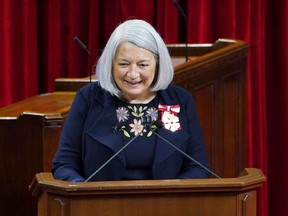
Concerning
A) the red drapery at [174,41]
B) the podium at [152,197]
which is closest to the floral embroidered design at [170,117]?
the podium at [152,197]

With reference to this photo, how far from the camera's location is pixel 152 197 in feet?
6.42

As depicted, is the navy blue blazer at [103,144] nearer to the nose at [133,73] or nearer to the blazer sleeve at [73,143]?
the blazer sleeve at [73,143]

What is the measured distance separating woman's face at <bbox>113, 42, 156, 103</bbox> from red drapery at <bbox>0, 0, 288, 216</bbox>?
2040mm

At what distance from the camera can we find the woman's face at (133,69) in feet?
7.49

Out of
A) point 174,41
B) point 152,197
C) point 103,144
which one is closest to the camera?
point 152,197

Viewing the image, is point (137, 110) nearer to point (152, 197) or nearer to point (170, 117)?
point (170, 117)

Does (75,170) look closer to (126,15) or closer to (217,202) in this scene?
(217,202)

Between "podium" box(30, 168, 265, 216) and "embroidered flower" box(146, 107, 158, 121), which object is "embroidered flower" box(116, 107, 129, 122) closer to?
"embroidered flower" box(146, 107, 158, 121)

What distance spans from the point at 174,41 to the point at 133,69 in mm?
2220

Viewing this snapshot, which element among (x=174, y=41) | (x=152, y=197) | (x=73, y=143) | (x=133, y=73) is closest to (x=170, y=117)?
(x=133, y=73)

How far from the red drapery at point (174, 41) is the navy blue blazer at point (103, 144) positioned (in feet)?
6.50

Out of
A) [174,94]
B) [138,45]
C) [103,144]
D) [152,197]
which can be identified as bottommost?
[152,197]

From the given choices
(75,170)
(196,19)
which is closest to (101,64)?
(75,170)

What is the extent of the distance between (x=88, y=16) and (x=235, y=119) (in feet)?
5.40
